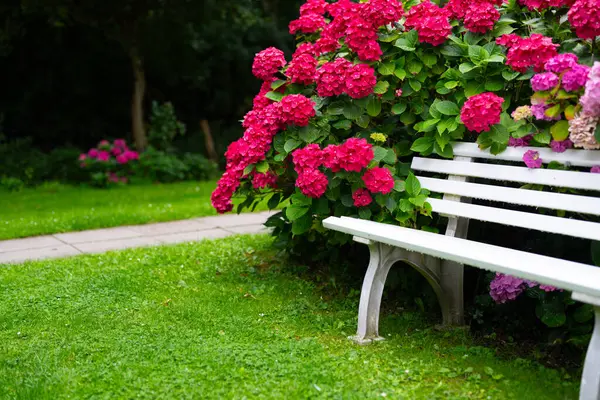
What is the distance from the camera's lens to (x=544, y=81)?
3432 millimetres

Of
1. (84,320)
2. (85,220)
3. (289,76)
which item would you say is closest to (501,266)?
(289,76)

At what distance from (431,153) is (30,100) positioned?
9.41m

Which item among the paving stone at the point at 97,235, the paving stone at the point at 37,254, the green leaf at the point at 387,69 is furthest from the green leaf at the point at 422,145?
the paving stone at the point at 97,235

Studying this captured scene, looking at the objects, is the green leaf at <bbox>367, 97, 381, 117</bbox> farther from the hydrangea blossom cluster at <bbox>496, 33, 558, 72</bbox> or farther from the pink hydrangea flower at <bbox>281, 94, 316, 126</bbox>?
the hydrangea blossom cluster at <bbox>496, 33, 558, 72</bbox>

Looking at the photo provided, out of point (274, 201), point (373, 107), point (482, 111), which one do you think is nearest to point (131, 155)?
point (274, 201)

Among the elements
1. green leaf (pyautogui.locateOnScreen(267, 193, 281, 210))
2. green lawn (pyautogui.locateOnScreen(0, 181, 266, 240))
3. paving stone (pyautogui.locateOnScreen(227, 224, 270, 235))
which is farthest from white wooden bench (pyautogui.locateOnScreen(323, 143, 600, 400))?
green lawn (pyautogui.locateOnScreen(0, 181, 266, 240))

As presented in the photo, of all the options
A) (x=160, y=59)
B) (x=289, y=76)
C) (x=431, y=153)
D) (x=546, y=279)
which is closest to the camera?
(x=546, y=279)

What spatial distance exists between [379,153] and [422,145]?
0.26 m

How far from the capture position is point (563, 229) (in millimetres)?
3264

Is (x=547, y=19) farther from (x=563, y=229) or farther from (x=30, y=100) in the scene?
(x=30, y=100)

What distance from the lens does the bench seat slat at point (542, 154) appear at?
338cm

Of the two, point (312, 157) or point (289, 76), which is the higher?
point (289, 76)

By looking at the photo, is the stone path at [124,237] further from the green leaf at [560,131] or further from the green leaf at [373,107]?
the green leaf at [560,131]

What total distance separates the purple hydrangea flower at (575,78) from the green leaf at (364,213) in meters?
1.31
